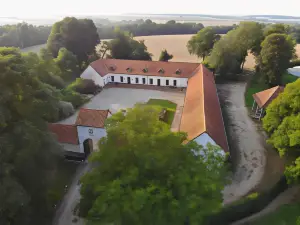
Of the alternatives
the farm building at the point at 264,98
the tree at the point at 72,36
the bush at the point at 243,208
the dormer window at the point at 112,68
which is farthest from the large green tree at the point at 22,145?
the tree at the point at 72,36

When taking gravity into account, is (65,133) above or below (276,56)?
below

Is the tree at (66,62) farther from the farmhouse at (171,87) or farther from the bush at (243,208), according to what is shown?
the bush at (243,208)

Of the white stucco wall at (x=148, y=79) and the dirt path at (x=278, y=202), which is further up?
the white stucco wall at (x=148, y=79)

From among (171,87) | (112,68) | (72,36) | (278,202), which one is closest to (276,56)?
(171,87)

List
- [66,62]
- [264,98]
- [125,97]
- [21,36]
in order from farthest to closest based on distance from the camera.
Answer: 1. [21,36]
2. [66,62]
3. [125,97]
4. [264,98]

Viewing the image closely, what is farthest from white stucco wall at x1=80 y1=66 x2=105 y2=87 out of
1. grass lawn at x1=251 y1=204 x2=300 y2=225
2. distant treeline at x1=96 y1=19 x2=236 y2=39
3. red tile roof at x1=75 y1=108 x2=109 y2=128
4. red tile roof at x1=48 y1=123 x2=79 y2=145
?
distant treeline at x1=96 y1=19 x2=236 y2=39

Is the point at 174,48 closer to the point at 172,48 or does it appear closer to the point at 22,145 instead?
the point at 172,48
